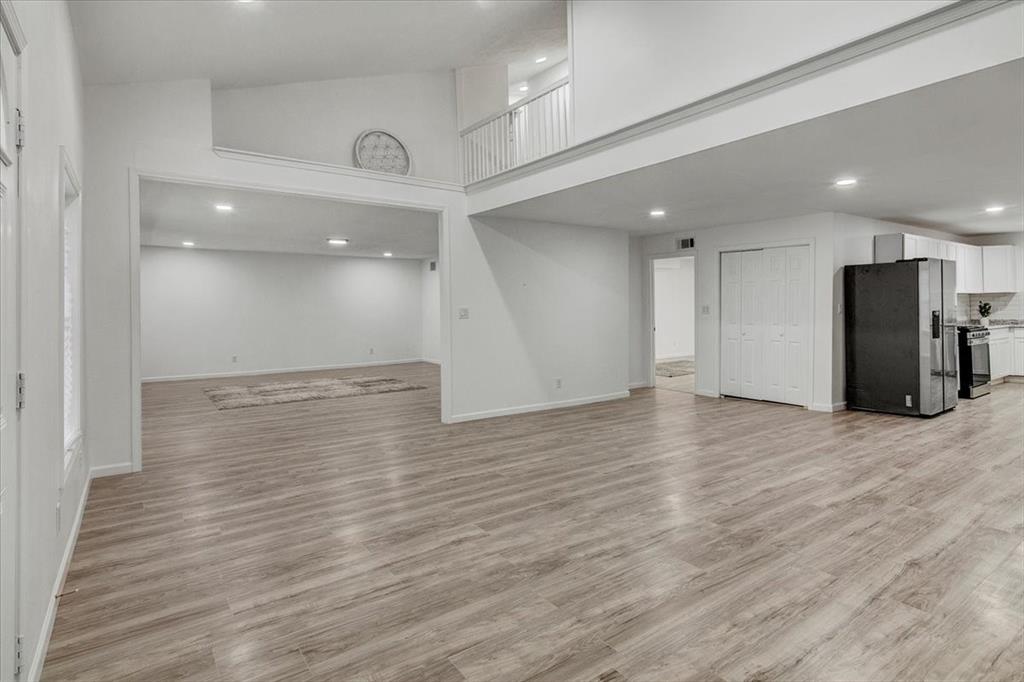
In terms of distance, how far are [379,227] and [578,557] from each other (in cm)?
662

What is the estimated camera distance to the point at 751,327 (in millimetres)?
7578

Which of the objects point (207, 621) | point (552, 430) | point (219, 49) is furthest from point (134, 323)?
point (552, 430)

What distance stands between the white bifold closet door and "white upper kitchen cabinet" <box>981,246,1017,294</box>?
4163 mm

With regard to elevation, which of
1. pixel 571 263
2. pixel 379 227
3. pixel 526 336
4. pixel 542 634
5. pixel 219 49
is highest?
pixel 219 49

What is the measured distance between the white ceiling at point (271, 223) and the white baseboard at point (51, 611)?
3.27 meters

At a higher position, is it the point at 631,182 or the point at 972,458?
the point at 631,182

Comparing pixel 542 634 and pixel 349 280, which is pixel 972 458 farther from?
pixel 349 280

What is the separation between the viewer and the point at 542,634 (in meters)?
2.17

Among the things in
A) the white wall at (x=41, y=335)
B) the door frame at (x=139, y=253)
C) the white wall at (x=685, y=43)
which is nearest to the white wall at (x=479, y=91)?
the door frame at (x=139, y=253)

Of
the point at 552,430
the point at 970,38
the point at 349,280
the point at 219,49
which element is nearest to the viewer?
the point at 970,38

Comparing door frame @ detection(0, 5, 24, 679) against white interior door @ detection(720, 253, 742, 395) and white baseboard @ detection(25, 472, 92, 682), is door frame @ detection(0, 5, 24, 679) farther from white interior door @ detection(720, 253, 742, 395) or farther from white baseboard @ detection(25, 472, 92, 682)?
white interior door @ detection(720, 253, 742, 395)

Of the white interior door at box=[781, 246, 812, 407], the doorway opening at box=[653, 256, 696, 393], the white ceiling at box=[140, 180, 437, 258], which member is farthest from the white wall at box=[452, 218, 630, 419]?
the doorway opening at box=[653, 256, 696, 393]

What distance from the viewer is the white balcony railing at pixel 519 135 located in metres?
5.40

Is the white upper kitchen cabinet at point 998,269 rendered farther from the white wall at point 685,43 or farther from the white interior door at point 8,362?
the white interior door at point 8,362
